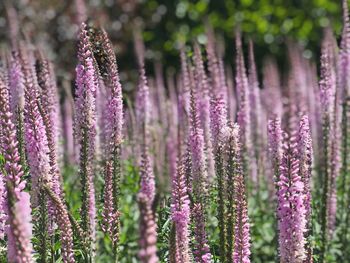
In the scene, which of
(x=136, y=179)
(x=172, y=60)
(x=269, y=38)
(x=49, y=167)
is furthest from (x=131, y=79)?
(x=49, y=167)

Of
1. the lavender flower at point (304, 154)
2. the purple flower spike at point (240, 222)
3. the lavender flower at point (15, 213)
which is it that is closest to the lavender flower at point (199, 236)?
the purple flower spike at point (240, 222)

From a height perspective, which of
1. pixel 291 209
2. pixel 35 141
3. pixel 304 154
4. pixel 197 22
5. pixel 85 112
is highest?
pixel 197 22

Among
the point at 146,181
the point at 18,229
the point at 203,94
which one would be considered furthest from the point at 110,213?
the point at 203,94

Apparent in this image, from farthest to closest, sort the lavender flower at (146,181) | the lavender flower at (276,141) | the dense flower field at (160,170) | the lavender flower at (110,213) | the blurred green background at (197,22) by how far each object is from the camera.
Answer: the blurred green background at (197,22) < the lavender flower at (276,141) < the lavender flower at (110,213) < the lavender flower at (146,181) < the dense flower field at (160,170)

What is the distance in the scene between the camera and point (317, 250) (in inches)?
270

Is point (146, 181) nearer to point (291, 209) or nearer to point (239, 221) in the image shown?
point (239, 221)

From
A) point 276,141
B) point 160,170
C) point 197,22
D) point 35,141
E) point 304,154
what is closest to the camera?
point 160,170

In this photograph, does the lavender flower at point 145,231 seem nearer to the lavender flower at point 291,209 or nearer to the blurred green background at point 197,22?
the lavender flower at point 291,209

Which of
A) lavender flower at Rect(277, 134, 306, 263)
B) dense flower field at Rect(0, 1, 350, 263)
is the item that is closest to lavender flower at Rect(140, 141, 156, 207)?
dense flower field at Rect(0, 1, 350, 263)

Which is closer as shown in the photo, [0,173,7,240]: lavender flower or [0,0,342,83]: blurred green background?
[0,173,7,240]: lavender flower

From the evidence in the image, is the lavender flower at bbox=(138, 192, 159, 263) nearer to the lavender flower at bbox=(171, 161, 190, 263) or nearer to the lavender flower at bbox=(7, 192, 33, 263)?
the lavender flower at bbox=(7, 192, 33, 263)

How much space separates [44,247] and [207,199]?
5.37ft

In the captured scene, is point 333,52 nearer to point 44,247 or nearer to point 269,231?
point 269,231

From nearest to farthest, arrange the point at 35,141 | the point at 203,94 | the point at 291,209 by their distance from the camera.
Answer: the point at 291,209
the point at 35,141
the point at 203,94
